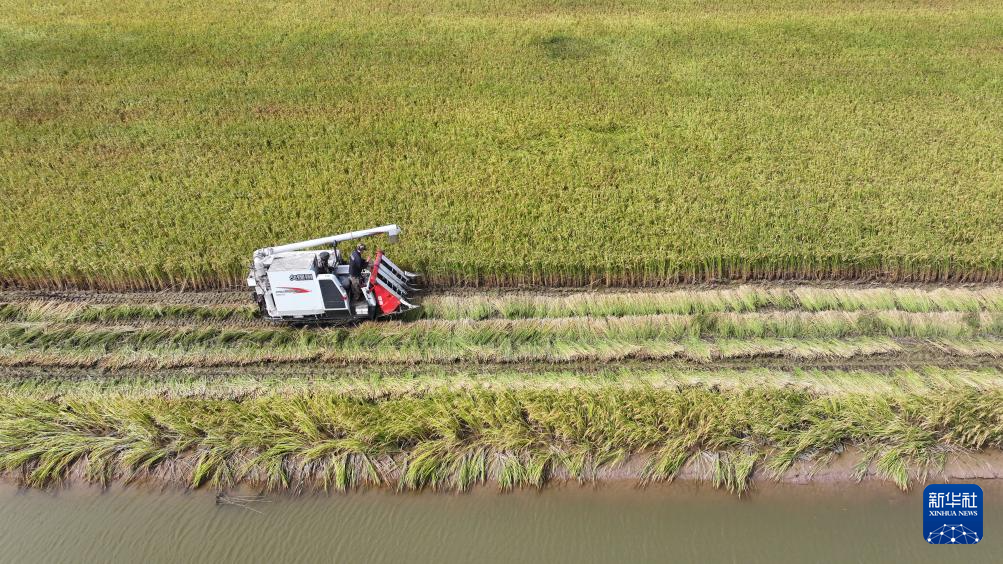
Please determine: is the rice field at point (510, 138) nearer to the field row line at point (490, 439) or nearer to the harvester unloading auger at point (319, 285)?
→ the harvester unloading auger at point (319, 285)

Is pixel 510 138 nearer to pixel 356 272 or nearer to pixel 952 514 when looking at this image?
pixel 356 272

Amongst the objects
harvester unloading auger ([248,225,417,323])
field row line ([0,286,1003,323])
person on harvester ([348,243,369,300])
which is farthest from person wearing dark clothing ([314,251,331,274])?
field row line ([0,286,1003,323])

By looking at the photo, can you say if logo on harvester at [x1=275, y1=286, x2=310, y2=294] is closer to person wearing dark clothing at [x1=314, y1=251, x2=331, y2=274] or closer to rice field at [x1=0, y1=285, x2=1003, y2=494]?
person wearing dark clothing at [x1=314, y1=251, x2=331, y2=274]

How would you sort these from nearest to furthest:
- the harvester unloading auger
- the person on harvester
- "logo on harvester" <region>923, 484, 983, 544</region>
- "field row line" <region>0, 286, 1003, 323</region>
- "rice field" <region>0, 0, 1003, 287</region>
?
1. "logo on harvester" <region>923, 484, 983, 544</region>
2. the harvester unloading auger
3. the person on harvester
4. "field row line" <region>0, 286, 1003, 323</region>
5. "rice field" <region>0, 0, 1003, 287</region>

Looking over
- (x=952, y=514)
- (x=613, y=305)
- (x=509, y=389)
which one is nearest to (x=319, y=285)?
(x=509, y=389)

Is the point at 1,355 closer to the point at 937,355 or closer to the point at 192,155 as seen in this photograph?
the point at 192,155

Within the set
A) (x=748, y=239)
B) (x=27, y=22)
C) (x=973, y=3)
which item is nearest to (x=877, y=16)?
(x=973, y=3)
